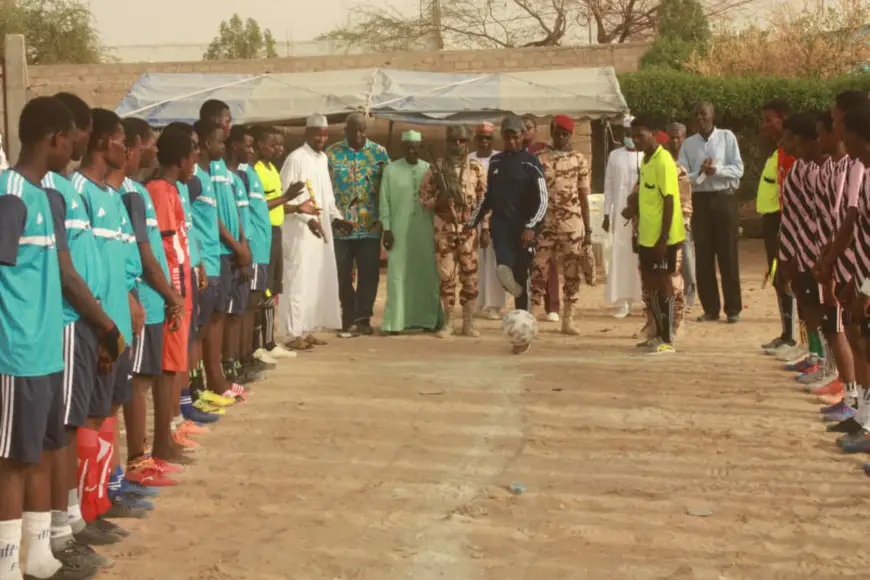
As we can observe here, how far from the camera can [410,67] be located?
81.7 ft

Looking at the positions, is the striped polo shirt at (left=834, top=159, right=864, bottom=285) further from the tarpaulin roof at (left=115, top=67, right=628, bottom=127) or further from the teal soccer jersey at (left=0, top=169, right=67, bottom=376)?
the tarpaulin roof at (left=115, top=67, right=628, bottom=127)

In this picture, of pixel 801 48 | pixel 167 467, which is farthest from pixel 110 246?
pixel 801 48

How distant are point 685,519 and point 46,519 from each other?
285 centimetres

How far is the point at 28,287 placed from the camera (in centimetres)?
461

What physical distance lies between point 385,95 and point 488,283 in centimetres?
444

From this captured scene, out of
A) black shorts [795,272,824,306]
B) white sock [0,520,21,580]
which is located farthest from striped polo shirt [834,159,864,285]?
white sock [0,520,21,580]

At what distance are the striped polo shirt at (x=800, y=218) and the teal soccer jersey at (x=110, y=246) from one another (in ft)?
15.9

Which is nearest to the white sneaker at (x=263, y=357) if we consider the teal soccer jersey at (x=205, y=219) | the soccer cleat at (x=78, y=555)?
the teal soccer jersey at (x=205, y=219)

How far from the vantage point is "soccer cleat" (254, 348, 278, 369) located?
1049 centimetres

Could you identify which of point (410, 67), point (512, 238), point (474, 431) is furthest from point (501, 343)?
point (410, 67)

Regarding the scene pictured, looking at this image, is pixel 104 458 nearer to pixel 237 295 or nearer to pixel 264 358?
pixel 237 295

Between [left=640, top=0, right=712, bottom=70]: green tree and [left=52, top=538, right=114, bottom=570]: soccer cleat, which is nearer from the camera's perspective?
[left=52, top=538, right=114, bottom=570]: soccer cleat

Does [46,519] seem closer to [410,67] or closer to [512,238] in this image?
[512,238]

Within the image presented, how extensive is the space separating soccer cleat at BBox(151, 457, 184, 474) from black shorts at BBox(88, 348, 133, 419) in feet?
3.28
